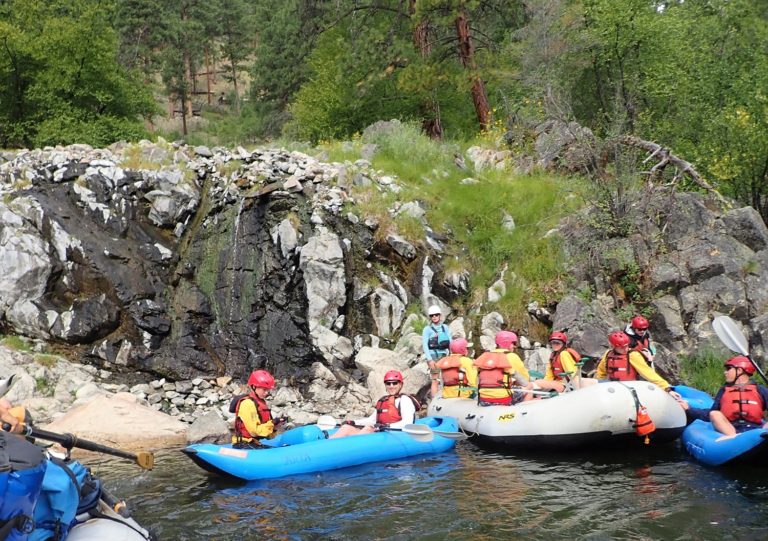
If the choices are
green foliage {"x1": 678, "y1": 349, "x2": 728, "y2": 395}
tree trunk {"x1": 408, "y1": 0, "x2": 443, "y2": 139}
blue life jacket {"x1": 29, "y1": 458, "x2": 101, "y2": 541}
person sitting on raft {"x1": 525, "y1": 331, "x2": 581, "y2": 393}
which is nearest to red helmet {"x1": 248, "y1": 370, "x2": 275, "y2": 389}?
blue life jacket {"x1": 29, "y1": 458, "x2": 101, "y2": 541}

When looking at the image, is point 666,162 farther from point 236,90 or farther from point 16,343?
point 236,90

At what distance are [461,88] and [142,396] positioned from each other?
34.7ft

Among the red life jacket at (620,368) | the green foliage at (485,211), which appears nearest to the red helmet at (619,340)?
the red life jacket at (620,368)

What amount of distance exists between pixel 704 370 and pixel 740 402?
3200mm

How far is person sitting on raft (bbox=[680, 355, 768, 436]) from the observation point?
21.7 ft

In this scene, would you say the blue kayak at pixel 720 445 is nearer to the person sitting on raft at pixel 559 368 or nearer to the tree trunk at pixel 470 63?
the person sitting on raft at pixel 559 368

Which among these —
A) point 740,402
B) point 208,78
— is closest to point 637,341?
point 740,402

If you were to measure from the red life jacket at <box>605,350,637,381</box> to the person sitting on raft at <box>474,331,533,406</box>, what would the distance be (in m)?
1.15

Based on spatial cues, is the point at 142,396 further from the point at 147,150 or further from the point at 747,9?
the point at 747,9

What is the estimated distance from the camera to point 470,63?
618 inches

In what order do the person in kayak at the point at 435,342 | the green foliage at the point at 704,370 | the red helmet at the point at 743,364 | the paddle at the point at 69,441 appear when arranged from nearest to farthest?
the paddle at the point at 69,441
the red helmet at the point at 743,364
the green foliage at the point at 704,370
the person in kayak at the point at 435,342

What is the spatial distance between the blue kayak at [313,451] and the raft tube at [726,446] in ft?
9.78

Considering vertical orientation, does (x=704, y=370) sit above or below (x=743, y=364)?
below

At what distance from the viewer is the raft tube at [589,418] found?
7.05 meters
